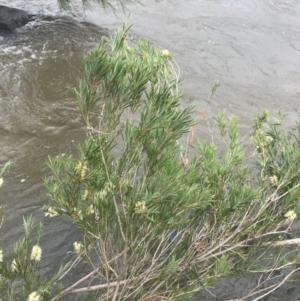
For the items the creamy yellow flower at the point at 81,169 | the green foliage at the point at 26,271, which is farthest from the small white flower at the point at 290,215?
the green foliage at the point at 26,271

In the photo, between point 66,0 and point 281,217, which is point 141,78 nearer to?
point 281,217

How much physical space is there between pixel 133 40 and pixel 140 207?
19.6 ft

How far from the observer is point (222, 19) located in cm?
878

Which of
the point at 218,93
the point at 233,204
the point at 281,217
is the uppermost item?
the point at 233,204

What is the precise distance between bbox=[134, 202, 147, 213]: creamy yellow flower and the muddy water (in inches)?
70.7

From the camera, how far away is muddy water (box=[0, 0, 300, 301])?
4.43 meters

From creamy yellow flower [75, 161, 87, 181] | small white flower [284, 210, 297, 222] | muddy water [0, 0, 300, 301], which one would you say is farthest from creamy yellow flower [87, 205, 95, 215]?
muddy water [0, 0, 300, 301]

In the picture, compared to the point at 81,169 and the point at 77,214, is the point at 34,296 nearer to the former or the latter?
the point at 77,214

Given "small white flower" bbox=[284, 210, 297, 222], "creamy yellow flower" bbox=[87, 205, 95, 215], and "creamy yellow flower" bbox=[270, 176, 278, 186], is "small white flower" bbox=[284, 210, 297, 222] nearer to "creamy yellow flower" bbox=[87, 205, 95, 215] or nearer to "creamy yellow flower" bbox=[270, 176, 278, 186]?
"creamy yellow flower" bbox=[270, 176, 278, 186]

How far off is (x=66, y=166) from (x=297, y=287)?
2553 millimetres

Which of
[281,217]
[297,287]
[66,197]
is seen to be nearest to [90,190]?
[66,197]

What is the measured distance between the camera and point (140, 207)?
217cm

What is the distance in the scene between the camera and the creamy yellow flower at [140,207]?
2.16 meters

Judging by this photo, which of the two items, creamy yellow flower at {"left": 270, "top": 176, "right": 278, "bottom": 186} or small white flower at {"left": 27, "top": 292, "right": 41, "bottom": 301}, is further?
creamy yellow flower at {"left": 270, "top": 176, "right": 278, "bottom": 186}
